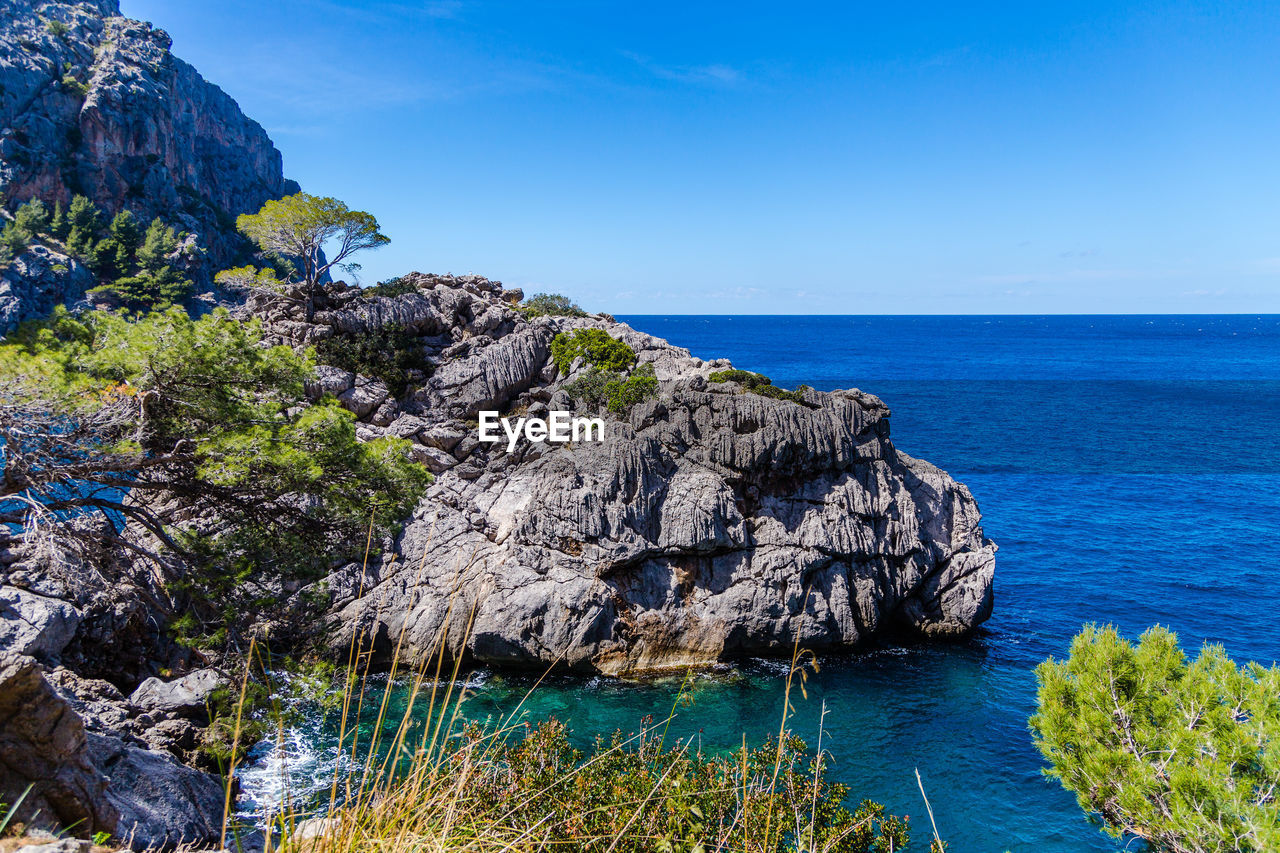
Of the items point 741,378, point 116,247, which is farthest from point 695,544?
point 116,247

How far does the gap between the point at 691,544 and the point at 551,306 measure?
2716 centimetres

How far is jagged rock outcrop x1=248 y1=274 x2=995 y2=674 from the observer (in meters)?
24.5

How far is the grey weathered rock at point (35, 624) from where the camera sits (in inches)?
370

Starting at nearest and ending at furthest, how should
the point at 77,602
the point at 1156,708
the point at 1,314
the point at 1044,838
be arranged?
the point at 77,602, the point at 1156,708, the point at 1044,838, the point at 1,314

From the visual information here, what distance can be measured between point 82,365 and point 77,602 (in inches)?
156

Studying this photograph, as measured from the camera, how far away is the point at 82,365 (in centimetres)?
1152

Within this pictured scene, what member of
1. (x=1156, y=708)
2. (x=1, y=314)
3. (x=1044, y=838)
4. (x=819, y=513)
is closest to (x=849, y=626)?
(x=819, y=513)

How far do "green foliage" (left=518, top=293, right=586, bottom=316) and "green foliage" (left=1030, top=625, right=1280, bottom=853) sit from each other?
36031 mm

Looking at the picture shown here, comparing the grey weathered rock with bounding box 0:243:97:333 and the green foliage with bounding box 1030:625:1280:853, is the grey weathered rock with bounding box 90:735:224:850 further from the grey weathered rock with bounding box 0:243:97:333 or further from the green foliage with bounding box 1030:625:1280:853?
the grey weathered rock with bounding box 0:243:97:333

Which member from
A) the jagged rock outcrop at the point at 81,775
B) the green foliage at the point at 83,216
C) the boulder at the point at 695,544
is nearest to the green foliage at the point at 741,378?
the boulder at the point at 695,544

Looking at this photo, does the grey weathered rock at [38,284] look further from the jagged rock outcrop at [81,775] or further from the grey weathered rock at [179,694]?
the jagged rock outcrop at [81,775]

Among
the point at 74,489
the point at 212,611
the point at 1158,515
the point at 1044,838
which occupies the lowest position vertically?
the point at 1044,838

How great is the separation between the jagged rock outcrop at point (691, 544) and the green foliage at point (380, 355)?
3520 millimetres

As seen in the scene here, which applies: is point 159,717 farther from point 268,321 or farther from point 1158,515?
point 1158,515
